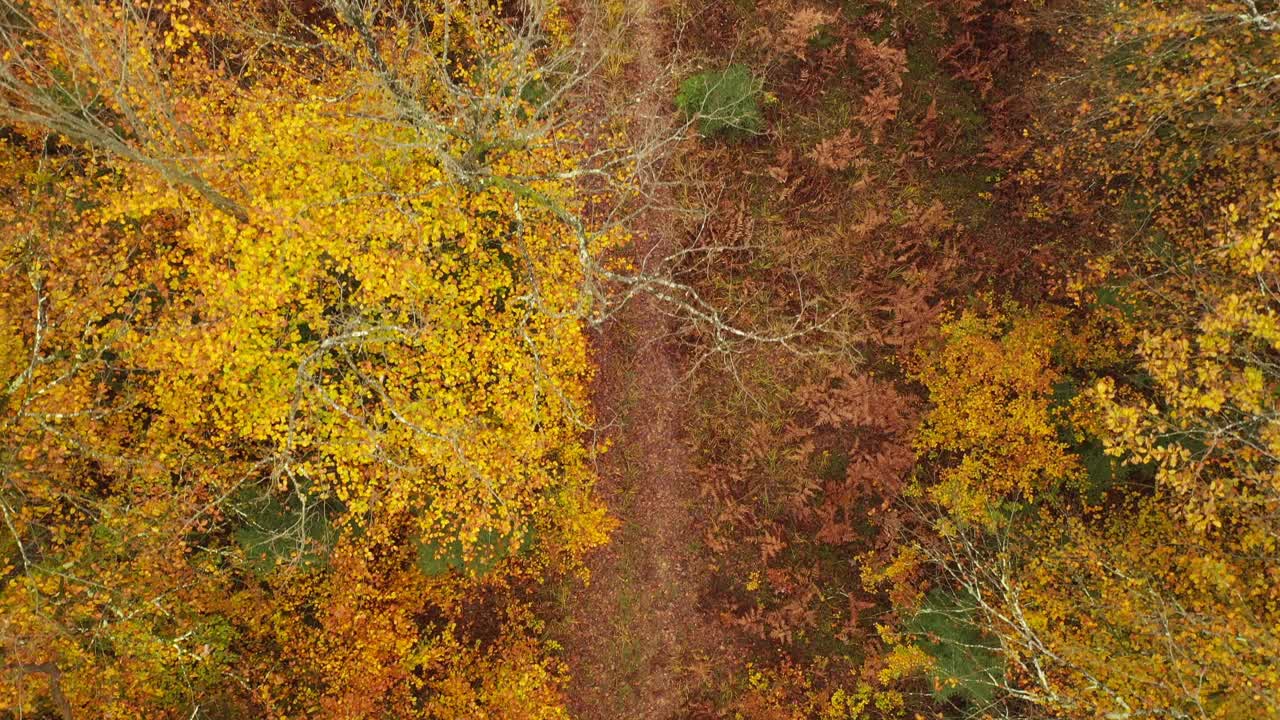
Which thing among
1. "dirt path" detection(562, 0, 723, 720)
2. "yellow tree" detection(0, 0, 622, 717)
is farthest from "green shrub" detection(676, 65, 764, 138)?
"yellow tree" detection(0, 0, 622, 717)

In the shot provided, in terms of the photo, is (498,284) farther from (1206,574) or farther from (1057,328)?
(1206,574)

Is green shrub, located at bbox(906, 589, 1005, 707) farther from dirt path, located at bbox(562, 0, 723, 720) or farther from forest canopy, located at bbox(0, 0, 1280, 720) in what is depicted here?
dirt path, located at bbox(562, 0, 723, 720)

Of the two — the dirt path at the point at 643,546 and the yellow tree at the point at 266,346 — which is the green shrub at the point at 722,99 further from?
the yellow tree at the point at 266,346

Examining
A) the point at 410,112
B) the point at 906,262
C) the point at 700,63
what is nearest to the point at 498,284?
the point at 410,112

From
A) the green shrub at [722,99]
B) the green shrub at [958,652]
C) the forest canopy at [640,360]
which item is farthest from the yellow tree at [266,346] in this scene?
the green shrub at [958,652]

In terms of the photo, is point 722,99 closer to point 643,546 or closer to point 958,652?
point 643,546

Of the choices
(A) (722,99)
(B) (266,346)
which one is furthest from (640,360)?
(B) (266,346)
